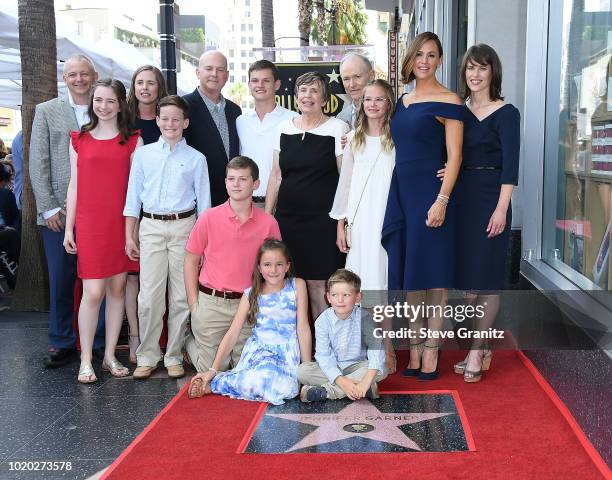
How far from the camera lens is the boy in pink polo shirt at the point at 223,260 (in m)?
4.91

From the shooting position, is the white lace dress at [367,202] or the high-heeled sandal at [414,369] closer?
the white lace dress at [367,202]

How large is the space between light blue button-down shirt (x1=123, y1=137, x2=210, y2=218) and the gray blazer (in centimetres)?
58

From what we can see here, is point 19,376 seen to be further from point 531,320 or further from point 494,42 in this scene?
point 494,42

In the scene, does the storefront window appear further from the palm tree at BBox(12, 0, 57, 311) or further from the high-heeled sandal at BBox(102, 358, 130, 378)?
the palm tree at BBox(12, 0, 57, 311)

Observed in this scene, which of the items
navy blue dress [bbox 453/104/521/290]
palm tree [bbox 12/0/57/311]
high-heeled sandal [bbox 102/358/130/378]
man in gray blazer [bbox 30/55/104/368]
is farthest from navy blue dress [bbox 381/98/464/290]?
palm tree [bbox 12/0/57/311]

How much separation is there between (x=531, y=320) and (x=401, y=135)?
1460 millimetres

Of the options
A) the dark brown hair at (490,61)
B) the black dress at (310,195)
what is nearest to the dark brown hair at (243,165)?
the black dress at (310,195)

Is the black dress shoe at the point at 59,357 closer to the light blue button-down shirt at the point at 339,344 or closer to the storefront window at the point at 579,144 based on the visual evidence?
the light blue button-down shirt at the point at 339,344

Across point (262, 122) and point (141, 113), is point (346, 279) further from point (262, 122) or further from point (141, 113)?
point (141, 113)

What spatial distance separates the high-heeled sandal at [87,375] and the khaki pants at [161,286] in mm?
300

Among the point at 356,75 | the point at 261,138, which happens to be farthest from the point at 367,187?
the point at 261,138

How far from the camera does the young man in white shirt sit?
529 centimetres

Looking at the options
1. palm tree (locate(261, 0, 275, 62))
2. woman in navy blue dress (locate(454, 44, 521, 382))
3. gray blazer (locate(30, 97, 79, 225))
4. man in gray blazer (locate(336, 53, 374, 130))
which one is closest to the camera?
woman in navy blue dress (locate(454, 44, 521, 382))

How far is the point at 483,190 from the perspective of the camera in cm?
464
